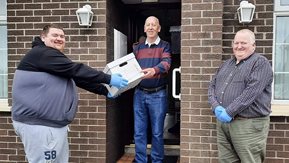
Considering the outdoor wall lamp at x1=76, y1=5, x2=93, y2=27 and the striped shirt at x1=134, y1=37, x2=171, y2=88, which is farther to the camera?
the striped shirt at x1=134, y1=37, x2=171, y2=88

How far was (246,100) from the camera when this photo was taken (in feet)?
9.38

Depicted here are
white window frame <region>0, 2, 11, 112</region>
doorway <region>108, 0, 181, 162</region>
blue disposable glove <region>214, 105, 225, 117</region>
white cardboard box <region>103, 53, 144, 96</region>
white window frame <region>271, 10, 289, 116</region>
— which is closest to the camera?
blue disposable glove <region>214, 105, 225, 117</region>

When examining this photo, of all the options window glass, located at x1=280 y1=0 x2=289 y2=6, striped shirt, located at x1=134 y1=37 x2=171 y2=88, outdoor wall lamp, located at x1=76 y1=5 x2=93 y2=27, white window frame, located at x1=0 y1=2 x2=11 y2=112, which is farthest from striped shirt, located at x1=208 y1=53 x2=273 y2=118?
white window frame, located at x1=0 y1=2 x2=11 y2=112

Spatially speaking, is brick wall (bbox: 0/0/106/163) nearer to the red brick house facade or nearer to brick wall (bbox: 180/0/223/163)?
the red brick house facade

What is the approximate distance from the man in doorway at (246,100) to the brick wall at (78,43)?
5.10 ft

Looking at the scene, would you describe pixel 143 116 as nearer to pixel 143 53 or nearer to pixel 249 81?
pixel 143 53

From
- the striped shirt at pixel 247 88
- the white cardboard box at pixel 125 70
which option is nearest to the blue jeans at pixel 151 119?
the white cardboard box at pixel 125 70

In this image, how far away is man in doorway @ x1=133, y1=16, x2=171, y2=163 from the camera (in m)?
3.93

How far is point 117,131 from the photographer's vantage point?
14.7 ft

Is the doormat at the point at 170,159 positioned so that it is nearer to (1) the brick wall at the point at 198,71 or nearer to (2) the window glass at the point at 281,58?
(1) the brick wall at the point at 198,71

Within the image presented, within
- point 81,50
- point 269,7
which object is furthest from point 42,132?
point 269,7

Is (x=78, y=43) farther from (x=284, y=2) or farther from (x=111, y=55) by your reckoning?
(x=284, y=2)

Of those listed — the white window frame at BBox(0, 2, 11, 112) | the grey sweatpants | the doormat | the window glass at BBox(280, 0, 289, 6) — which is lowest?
the doormat

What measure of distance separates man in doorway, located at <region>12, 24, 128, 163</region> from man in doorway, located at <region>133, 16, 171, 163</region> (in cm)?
106
